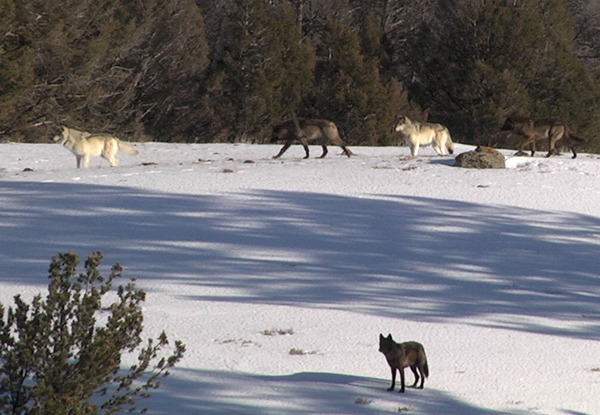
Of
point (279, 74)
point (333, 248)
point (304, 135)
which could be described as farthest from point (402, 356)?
point (279, 74)

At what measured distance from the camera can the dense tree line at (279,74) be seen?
3675 centimetres

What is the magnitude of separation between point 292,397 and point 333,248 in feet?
17.0

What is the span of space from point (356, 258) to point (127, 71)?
1204 inches

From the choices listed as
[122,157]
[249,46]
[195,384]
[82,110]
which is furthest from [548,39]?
[195,384]

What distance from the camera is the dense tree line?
36.8m

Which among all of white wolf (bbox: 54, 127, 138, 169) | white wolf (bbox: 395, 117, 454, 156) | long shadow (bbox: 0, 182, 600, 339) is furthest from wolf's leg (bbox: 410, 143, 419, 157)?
white wolf (bbox: 54, 127, 138, 169)

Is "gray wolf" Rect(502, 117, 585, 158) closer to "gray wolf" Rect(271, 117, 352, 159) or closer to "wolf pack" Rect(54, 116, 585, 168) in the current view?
"wolf pack" Rect(54, 116, 585, 168)

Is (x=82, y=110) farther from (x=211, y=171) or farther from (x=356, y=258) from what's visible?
(x=356, y=258)

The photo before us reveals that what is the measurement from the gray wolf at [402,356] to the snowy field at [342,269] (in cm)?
16

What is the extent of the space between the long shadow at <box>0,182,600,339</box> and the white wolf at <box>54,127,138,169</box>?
3.17 m

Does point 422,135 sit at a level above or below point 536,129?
below

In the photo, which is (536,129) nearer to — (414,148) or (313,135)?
(414,148)

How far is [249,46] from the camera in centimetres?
4128

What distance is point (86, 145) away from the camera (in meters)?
17.9
